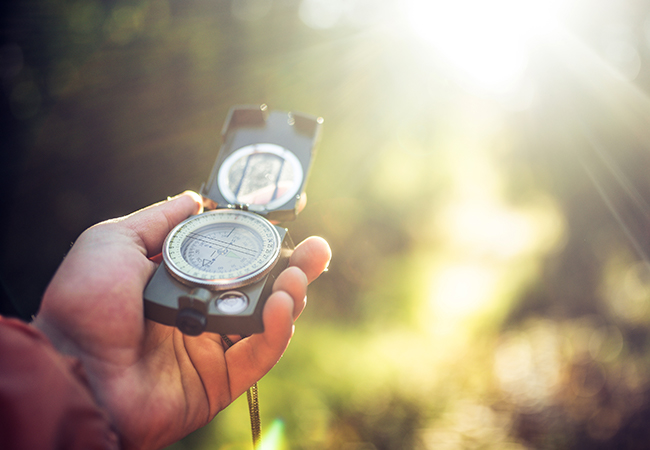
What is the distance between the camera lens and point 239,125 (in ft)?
6.50

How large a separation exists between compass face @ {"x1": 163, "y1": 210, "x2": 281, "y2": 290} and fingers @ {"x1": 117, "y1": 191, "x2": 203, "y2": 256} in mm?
108

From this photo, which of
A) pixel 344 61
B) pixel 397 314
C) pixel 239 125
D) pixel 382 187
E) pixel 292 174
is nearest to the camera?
pixel 292 174

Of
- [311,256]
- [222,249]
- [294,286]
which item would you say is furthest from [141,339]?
[311,256]

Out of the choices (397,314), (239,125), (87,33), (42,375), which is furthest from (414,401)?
(87,33)

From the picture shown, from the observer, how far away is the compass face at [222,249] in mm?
1333

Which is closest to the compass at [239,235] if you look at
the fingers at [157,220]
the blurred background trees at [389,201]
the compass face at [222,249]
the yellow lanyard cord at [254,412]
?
the compass face at [222,249]

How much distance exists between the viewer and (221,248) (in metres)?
1.48

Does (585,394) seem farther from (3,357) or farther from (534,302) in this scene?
(3,357)

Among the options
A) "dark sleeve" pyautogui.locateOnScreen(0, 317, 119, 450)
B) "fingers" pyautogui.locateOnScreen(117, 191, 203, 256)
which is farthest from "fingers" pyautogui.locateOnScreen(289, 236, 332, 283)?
"dark sleeve" pyautogui.locateOnScreen(0, 317, 119, 450)

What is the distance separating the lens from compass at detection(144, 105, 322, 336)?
1242 millimetres

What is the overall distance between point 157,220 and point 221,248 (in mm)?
307

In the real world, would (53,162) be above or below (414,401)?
above

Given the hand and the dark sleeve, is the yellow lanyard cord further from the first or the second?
the dark sleeve

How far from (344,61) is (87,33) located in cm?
207
